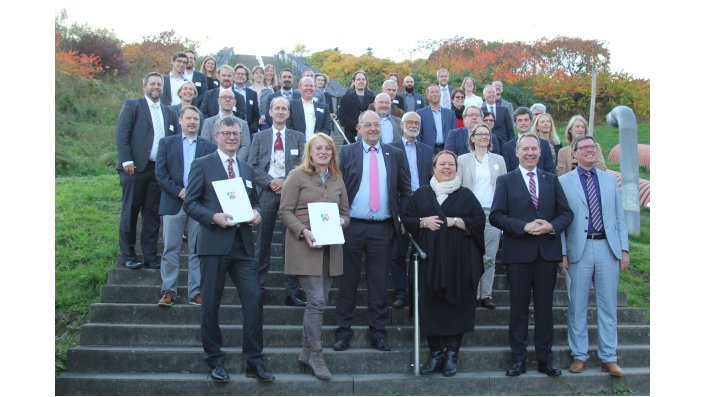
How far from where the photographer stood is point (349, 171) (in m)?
6.66

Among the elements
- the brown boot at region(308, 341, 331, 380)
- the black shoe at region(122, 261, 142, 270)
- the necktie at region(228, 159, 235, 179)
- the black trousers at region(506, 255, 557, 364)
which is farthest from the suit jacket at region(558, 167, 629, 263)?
the black shoe at region(122, 261, 142, 270)

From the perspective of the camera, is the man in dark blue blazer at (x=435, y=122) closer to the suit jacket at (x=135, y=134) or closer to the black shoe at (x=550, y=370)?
the suit jacket at (x=135, y=134)

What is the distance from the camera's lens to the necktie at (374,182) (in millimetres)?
6547

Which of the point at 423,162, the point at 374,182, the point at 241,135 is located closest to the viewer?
the point at 374,182

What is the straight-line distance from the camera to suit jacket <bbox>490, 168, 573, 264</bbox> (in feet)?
20.6

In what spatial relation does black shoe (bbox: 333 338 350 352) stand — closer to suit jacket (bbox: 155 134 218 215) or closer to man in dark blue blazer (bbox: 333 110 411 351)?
man in dark blue blazer (bbox: 333 110 411 351)

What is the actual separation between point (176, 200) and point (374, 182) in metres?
1.98

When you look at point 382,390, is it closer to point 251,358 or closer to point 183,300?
point 251,358

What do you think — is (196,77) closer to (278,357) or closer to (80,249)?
(80,249)

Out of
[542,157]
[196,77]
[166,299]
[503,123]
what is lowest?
[166,299]

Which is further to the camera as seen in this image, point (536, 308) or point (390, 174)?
point (390, 174)

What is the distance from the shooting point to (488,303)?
23.6 feet

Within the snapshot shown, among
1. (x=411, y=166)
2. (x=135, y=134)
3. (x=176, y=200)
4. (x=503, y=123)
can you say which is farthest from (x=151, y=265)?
(x=503, y=123)

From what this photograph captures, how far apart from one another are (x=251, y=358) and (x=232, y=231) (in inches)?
42.9
